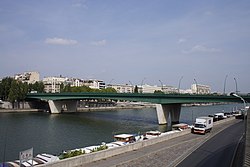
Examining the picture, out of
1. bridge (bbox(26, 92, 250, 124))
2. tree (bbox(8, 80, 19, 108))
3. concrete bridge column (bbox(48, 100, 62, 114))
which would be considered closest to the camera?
bridge (bbox(26, 92, 250, 124))

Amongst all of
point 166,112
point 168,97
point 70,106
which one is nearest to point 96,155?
point 168,97

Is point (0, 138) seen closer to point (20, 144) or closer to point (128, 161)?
point (20, 144)

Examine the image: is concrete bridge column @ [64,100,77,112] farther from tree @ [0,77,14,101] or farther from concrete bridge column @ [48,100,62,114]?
tree @ [0,77,14,101]

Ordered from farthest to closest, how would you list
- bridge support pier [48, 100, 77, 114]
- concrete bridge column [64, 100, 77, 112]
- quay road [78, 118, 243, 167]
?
concrete bridge column [64, 100, 77, 112] → bridge support pier [48, 100, 77, 114] → quay road [78, 118, 243, 167]

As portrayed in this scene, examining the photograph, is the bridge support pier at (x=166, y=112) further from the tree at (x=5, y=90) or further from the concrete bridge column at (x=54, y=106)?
the tree at (x=5, y=90)

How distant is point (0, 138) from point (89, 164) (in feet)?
88.9

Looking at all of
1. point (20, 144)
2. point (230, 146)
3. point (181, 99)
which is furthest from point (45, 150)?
point (181, 99)

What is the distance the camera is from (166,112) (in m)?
65.4

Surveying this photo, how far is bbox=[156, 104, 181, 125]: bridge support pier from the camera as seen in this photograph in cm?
6384

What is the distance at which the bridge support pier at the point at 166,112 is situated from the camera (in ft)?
209

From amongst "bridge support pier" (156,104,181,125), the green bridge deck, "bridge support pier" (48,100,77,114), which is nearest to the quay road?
the green bridge deck

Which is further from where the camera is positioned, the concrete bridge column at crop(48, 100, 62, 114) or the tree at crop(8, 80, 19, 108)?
the concrete bridge column at crop(48, 100, 62, 114)

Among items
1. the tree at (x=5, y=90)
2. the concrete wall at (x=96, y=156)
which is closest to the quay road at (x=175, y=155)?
the concrete wall at (x=96, y=156)

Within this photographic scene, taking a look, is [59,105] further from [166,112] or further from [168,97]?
[168,97]
